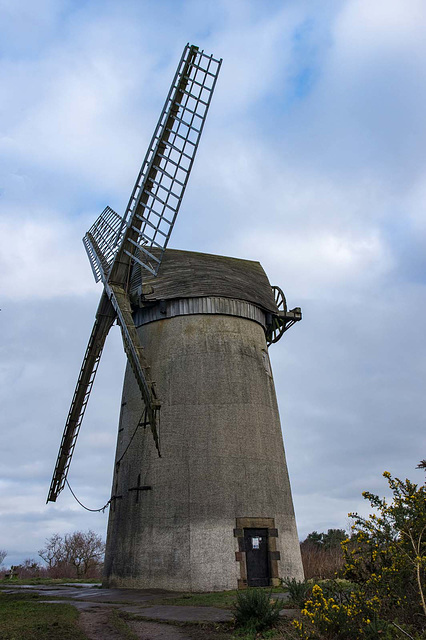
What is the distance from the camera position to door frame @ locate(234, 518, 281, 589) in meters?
15.0

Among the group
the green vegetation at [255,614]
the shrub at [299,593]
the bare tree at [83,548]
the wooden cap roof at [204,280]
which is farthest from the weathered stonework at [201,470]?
the bare tree at [83,548]

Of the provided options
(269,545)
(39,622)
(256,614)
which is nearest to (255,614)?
(256,614)

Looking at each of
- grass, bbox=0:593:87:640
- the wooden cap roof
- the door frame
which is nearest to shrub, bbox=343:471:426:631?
grass, bbox=0:593:87:640

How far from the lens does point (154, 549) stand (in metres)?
15.3

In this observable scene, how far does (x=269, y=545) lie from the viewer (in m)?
15.7

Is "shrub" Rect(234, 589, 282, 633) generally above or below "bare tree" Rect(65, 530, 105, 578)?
below

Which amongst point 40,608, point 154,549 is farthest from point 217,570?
point 40,608

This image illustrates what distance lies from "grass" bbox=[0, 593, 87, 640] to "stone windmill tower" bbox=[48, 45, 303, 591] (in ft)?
15.9

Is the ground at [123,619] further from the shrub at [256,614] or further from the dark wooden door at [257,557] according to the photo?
the dark wooden door at [257,557]

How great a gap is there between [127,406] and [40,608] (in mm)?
8447

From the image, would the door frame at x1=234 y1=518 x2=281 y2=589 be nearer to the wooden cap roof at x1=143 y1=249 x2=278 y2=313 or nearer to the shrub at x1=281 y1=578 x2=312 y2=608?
the shrub at x1=281 y1=578 x2=312 y2=608

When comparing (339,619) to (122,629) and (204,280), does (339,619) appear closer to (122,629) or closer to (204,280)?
(122,629)

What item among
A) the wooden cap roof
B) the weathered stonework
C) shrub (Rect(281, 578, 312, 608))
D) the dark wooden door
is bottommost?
shrub (Rect(281, 578, 312, 608))

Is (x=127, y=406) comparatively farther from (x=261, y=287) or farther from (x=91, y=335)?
(x=261, y=287)
